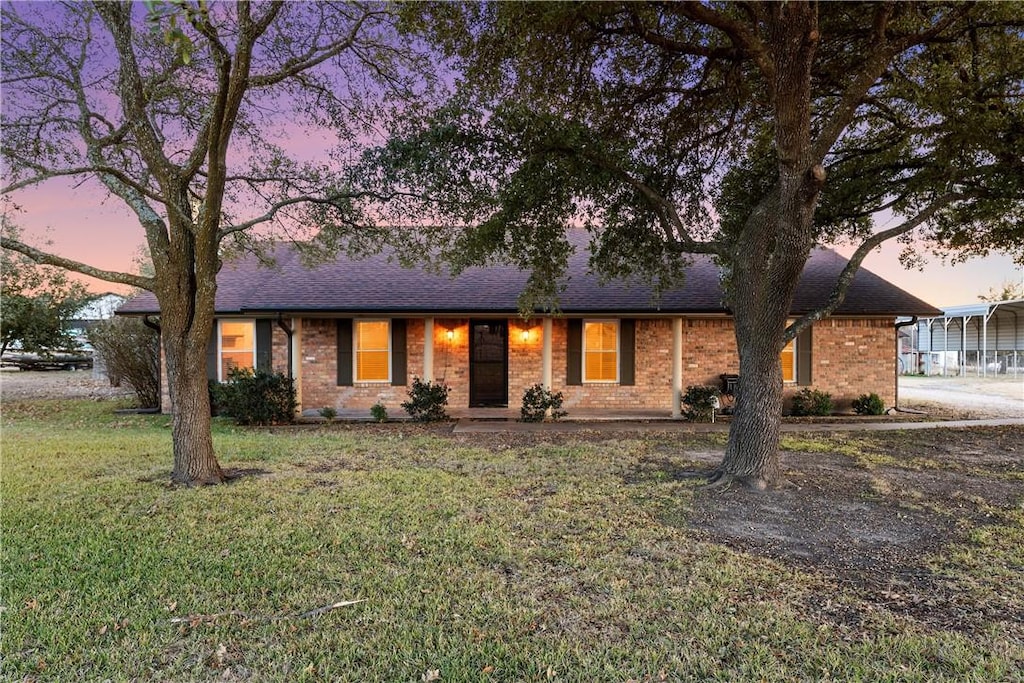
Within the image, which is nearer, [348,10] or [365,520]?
[365,520]

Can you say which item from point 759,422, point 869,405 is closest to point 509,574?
point 759,422

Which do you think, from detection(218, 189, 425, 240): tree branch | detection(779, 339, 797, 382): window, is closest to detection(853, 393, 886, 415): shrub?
detection(779, 339, 797, 382): window

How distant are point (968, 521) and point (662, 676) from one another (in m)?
4.17

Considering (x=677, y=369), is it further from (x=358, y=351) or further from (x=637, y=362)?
(x=358, y=351)

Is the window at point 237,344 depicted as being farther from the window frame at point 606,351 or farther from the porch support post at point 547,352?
the window frame at point 606,351

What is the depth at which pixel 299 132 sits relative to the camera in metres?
8.17

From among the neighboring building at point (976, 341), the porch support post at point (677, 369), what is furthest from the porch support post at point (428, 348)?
the neighboring building at point (976, 341)

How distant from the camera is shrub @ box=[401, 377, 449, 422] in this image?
11055 mm

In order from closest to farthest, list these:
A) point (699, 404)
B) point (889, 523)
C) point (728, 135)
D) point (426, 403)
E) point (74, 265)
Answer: point (889, 523)
point (74, 265)
point (728, 135)
point (426, 403)
point (699, 404)

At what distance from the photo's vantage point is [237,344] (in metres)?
12.3

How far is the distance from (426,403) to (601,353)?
14.1 feet

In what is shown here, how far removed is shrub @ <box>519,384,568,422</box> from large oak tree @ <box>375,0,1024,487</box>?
291 cm

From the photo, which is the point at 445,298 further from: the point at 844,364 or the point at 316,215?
the point at 844,364

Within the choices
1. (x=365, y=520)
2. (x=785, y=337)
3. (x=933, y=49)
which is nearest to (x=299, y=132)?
(x=365, y=520)
